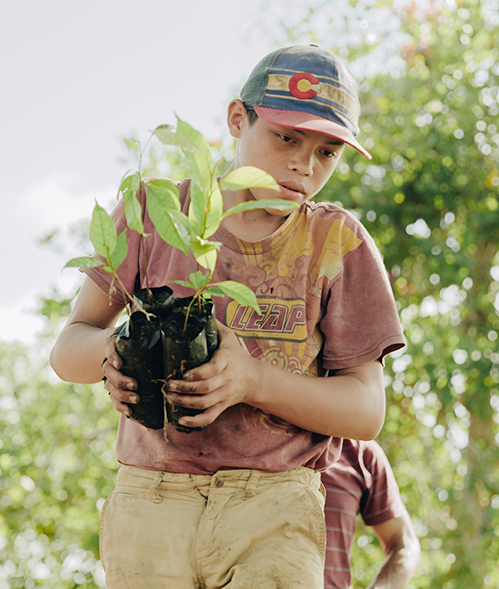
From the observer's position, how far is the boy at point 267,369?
4.25ft

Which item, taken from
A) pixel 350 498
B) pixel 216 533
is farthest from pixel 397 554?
pixel 216 533

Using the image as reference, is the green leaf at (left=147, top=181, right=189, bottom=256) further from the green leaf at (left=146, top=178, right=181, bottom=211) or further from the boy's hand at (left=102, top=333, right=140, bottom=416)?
the boy's hand at (left=102, top=333, right=140, bottom=416)

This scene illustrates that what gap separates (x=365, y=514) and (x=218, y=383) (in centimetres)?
178

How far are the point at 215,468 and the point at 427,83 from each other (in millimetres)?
4162

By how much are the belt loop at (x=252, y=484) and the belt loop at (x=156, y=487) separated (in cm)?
18

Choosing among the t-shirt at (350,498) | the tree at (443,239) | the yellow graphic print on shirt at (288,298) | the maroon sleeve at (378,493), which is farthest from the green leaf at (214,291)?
the tree at (443,239)

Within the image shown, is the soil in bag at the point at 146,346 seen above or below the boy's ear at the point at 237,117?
below

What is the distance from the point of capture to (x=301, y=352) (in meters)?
1.45

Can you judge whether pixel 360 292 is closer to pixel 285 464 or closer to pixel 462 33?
pixel 285 464

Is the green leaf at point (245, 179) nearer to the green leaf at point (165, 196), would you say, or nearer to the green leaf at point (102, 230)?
the green leaf at point (165, 196)

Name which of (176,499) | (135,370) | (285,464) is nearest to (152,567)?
(176,499)

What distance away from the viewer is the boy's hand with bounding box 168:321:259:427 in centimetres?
112

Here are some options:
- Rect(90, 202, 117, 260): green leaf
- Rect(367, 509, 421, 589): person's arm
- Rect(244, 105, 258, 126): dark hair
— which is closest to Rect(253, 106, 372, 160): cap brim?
Rect(244, 105, 258, 126): dark hair

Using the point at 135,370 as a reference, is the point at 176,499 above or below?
below
